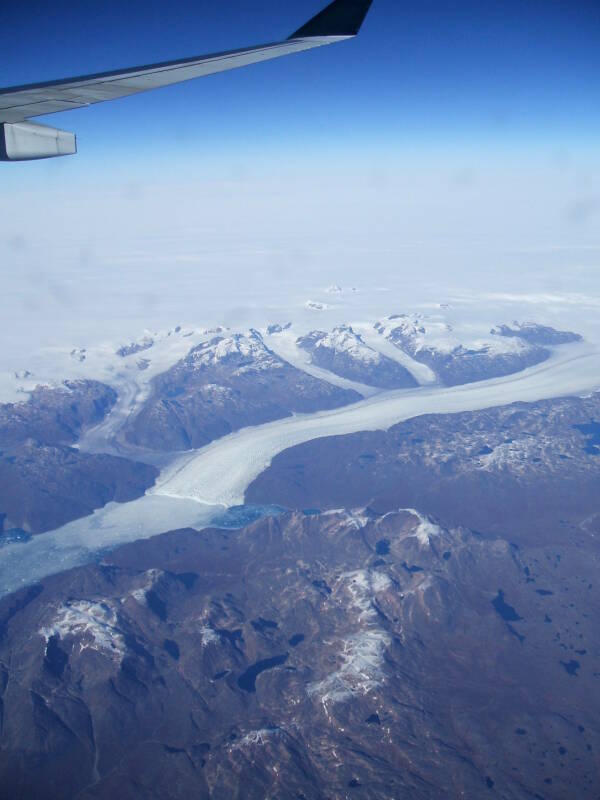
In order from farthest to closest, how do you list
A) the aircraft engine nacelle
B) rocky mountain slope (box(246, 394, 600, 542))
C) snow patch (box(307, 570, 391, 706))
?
rocky mountain slope (box(246, 394, 600, 542)) < snow patch (box(307, 570, 391, 706)) < the aircraft engine nacelle

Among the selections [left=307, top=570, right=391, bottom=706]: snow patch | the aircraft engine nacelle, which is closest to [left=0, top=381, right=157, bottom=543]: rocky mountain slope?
[left=307, top=570, right=391, bottom=706]: snow patch

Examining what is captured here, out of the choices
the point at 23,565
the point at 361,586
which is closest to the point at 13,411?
the point at 23,565

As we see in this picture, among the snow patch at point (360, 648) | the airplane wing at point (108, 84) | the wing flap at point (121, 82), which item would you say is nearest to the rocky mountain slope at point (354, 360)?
the snow patch at point (360, 648)

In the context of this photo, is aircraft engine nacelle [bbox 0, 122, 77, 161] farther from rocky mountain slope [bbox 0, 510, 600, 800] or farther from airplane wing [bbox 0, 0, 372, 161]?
rocky mountain slope [bbox 0, 510, 600, 800]

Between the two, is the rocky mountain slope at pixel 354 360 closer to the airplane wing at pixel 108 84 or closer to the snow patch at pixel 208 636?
the snow patch at pixel 208 636

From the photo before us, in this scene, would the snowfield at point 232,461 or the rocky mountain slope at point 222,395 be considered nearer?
the snowfield at point 232,461

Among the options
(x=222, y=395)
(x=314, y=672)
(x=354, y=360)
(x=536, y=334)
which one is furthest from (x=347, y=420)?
(x=536, y=334)
